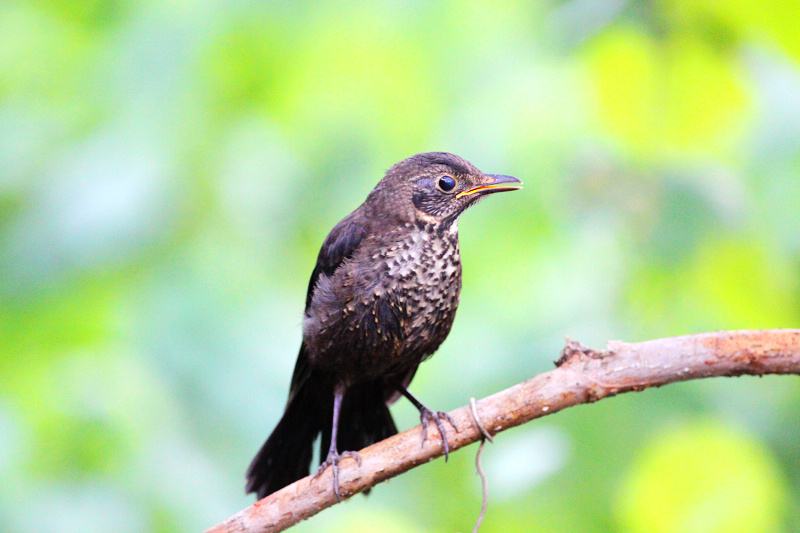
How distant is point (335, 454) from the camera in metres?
4.02

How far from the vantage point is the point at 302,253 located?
519 centimetres

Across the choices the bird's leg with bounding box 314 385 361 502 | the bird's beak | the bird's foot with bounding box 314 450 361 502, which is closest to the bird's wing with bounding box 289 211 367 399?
the bird's leg with bounding box 314 385 361 502

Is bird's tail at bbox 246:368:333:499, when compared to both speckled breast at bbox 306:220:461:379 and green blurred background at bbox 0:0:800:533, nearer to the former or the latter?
green blurred background at bbox 0:0:800:533

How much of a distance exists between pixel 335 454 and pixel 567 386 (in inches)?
39.4

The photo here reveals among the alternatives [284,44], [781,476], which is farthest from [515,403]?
[284,44]

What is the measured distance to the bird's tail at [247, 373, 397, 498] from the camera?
4504mm

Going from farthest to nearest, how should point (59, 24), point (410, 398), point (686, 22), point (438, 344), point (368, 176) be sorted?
1. point (59, 24)
2. point (368, 176)
3. point (410, 398)
4. point (438, 344)
5. point (686, 22)

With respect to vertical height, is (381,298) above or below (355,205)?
below

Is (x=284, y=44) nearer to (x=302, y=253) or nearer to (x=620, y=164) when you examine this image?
(x=302, y=253)

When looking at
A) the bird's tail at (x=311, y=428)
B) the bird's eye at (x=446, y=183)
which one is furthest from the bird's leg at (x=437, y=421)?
the bird's eye at (x=446, y=183)

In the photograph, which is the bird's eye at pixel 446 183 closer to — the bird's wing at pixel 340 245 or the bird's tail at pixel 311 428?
the bird's wing at pixel 340 245

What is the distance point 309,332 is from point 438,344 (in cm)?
50

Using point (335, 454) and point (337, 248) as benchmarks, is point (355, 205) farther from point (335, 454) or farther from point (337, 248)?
point (335, 454)

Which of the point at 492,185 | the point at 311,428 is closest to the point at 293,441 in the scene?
the point at 311,428
